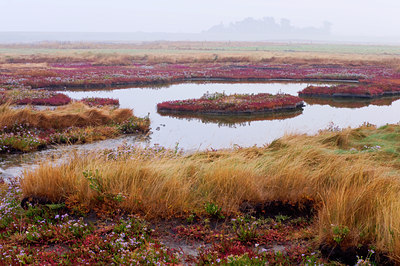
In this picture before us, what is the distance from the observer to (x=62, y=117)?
55.7ft

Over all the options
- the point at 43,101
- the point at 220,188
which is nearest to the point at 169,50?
the point at 43,101

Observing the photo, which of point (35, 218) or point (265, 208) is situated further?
point (265, 208)

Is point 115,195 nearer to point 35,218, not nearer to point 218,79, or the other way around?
point 35,218

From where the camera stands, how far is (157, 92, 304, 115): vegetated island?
74.7ft

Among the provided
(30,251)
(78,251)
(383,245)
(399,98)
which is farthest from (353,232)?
(399,98)

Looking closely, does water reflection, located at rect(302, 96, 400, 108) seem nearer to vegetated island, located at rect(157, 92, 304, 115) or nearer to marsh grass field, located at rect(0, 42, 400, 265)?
vegetated island, located at rect(157, 92, 304, 115)

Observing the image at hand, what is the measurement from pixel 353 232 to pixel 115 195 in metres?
3.85

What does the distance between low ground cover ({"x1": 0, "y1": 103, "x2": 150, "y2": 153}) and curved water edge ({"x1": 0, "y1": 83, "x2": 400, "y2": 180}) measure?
640 mm

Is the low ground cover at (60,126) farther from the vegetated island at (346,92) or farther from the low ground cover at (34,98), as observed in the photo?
the vegetated island at (346,92)

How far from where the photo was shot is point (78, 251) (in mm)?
5094

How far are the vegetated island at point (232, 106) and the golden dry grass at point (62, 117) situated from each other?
15.3ft

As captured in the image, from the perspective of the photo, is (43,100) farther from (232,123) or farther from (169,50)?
(169,50)

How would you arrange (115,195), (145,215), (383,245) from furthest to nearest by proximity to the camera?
(115,195) → (145,215) → (383,245)

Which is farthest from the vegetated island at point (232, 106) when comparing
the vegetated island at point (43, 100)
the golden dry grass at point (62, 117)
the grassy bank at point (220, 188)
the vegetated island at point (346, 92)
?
the grassy bank at point (220, 188)
